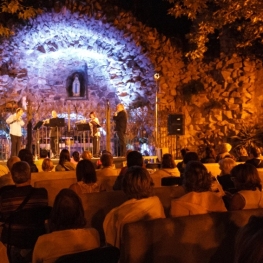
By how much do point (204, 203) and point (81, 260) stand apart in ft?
5.86

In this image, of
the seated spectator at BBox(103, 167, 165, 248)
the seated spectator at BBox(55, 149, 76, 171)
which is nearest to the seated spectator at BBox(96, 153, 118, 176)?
the seated spectator at BBox(55, 149, 76, 171)

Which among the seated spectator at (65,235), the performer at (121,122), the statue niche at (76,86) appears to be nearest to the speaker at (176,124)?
the performer at (121,122)

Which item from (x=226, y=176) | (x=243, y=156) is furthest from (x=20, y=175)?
(x=243, y=156)

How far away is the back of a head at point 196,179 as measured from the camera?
13.6ft

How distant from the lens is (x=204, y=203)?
4105 mm

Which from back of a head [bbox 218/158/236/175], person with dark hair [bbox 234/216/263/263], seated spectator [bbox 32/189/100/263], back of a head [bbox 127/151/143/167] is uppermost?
back of a head [bbox 127/151/143/167]

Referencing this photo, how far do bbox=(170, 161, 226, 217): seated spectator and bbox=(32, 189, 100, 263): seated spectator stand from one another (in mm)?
979

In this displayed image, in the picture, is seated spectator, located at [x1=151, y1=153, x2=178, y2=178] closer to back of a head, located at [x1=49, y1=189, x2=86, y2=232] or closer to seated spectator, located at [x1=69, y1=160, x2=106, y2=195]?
seated spectator, located at [x1=69, y1=160, x2=106, y2=195]

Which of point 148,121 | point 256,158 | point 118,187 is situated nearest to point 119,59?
point 148,121

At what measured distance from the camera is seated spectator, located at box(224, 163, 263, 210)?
169 inches

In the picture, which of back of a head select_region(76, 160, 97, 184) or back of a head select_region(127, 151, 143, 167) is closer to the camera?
back of a head select_region(76, 160, 97, 184)

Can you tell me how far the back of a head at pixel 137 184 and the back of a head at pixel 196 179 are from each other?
A: 458 mm

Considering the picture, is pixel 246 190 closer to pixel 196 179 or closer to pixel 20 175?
pixel 196 179

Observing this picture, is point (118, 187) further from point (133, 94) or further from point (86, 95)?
point (86, 95)
